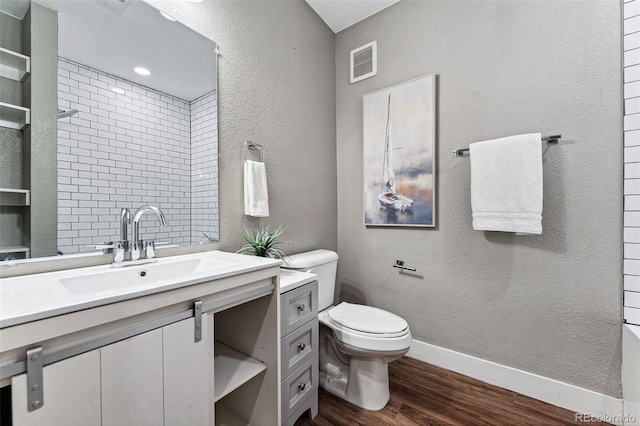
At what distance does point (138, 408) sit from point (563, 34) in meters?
2.41

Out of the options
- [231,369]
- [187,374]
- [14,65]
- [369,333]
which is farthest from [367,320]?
[14,65]

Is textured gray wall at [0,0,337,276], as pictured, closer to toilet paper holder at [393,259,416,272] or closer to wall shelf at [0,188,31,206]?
wall shelf at [0,188,31,206]

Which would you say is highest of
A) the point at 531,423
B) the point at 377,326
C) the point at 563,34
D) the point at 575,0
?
the point at 575,0

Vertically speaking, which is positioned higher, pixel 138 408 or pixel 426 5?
pixel 426 5

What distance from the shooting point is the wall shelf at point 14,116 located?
0.87m

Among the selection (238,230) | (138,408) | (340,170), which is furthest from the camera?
(340,170)

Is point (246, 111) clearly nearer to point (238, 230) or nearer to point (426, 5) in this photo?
point (238, 230)

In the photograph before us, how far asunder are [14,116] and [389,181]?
1879 mm

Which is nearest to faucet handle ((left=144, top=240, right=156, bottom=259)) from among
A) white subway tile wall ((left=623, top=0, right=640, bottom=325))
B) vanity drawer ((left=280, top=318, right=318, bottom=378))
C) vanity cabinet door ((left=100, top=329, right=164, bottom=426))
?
vanity cabinet door ((left=100, top=329, right=164, bottom=426))

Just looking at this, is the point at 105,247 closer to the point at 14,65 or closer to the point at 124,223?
the point at 124,223

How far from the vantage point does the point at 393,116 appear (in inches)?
77.0

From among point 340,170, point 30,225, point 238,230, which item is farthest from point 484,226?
point 30,225

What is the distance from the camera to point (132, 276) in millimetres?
1001

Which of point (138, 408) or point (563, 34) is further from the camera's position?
point (563, 34)
